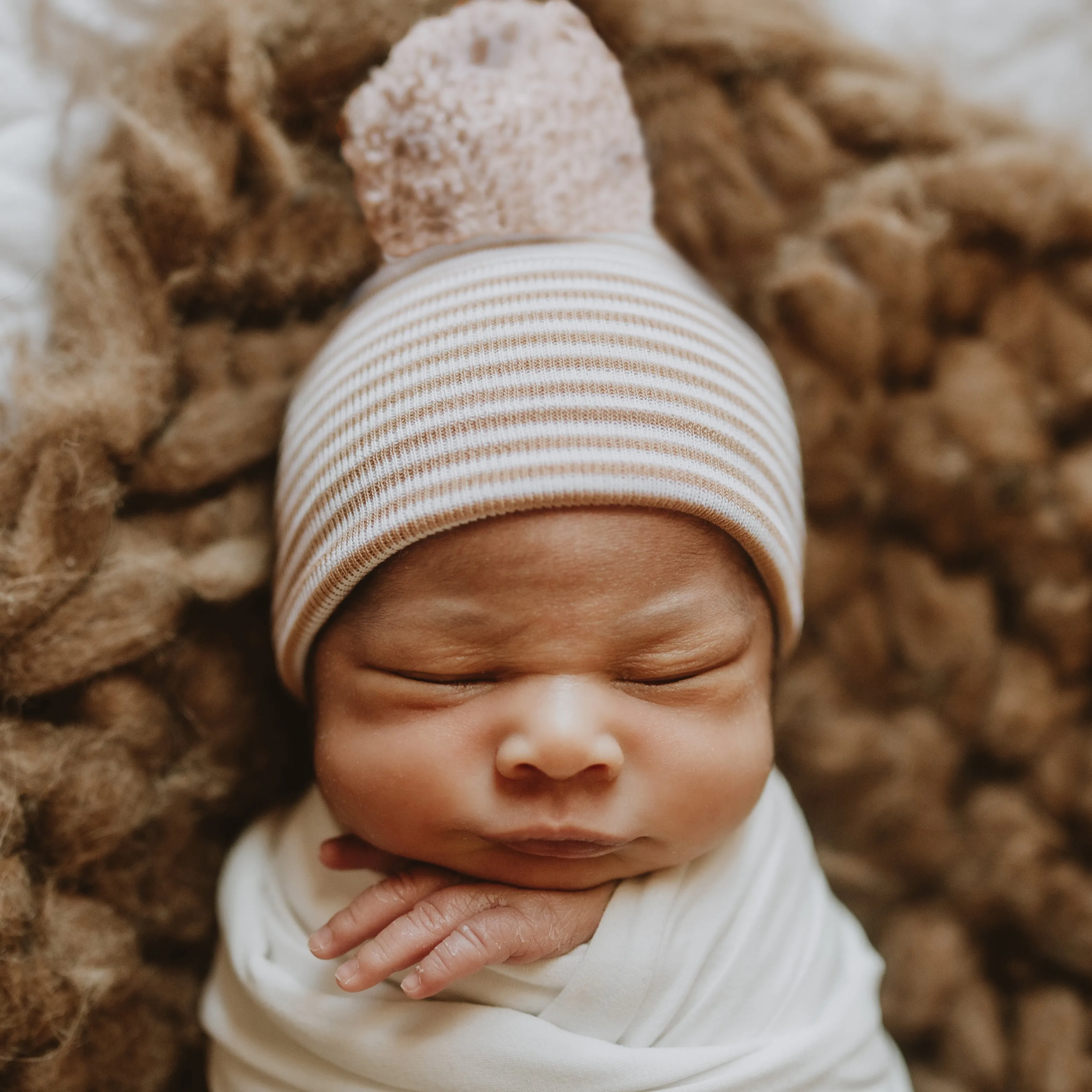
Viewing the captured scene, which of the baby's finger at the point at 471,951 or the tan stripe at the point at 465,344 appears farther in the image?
the tan stripe at the point at 465,344

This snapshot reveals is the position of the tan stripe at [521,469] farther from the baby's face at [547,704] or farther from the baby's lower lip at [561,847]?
the baby's lower lip at [561,847]

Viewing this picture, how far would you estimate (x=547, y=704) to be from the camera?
0.86 m

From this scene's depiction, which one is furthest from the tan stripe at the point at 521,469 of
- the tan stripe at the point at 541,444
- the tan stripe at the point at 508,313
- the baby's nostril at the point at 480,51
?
the baby's nostril at the point at 480,51

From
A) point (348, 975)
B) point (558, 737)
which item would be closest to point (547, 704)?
point (558, 737)

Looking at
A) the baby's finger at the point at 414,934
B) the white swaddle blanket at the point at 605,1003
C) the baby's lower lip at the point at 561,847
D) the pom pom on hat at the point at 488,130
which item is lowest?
the white swaddle blanket at the point at 605,1003

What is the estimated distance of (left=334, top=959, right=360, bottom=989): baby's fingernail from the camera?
2.75 ft

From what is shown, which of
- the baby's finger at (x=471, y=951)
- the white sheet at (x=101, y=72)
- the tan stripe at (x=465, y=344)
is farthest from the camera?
the white sheet at (x=101, y=72)

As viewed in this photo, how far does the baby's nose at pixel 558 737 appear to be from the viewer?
0.83 metres

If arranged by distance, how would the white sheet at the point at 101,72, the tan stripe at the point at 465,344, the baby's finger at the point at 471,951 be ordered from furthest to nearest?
the white sheet at the point at 101,72 < the tan stripe at the point at 465,344 < the baby's finger at the point at 471,951

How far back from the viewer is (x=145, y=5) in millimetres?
1124

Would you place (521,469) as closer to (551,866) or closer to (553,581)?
(553,581)

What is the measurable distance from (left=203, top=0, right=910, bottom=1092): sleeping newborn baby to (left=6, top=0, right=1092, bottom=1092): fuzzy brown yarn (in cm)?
11

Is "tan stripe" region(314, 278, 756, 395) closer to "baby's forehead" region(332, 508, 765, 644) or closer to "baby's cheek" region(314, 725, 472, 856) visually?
"baby's forehead" region(332, 508, 765, 644)

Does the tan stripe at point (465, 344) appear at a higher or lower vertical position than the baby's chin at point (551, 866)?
higher
